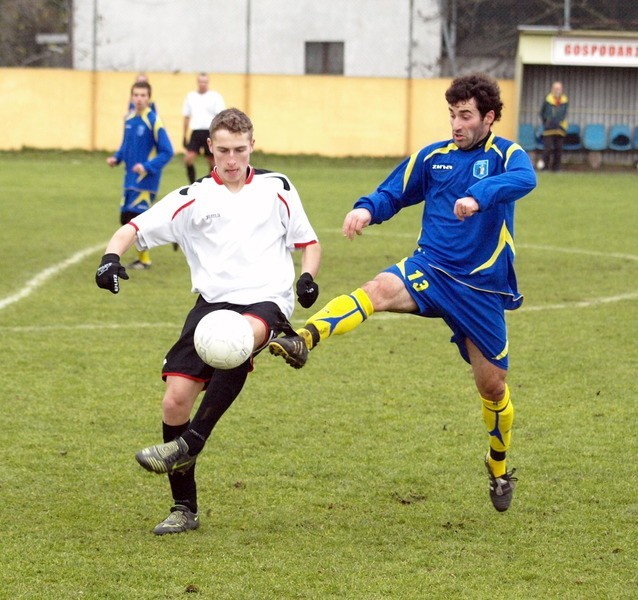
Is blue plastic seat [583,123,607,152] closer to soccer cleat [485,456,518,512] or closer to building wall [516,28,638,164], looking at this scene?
building wall [516,28,638,164]

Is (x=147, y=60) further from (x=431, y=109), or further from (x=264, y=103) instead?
(x=431, y=109)

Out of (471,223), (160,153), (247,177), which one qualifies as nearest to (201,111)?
(160,153)

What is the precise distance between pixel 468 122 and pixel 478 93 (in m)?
0.14

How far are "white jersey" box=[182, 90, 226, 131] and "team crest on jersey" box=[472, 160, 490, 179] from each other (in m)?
14.9

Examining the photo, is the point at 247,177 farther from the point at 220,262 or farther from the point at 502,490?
the point at 502,490

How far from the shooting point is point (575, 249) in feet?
50.1

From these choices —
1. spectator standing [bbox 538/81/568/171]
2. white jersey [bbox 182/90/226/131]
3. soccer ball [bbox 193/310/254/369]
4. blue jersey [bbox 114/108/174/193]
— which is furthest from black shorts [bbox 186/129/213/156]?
soccer ball [bbox 193/310/254/369]

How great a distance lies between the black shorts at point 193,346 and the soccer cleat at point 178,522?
1.97 ft

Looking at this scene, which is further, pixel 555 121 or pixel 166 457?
pixel 555 121

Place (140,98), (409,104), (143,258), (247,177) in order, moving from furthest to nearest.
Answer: (409,104) < (143,258) < (140,98) < (247,177)

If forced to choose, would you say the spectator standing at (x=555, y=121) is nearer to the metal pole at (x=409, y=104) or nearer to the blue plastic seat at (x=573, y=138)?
the blue plastic seat at (x=573, y=138)

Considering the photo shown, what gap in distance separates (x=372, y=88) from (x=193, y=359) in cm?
2487

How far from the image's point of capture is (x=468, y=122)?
567 cm

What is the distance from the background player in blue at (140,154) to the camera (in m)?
13.2
